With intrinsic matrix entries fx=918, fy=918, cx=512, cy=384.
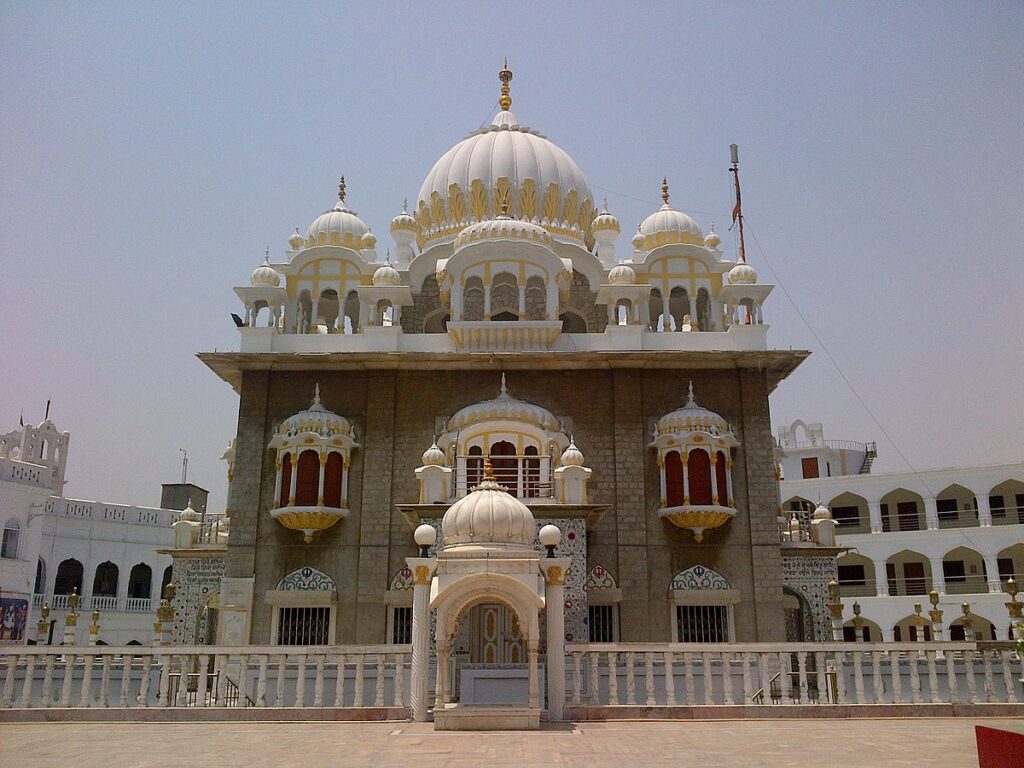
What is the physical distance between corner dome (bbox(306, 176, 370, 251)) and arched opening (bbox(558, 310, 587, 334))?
594cm

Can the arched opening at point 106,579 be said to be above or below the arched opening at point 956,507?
below

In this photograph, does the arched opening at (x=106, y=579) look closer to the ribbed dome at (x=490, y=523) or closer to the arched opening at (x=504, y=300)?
the arched opening at (x=504, y=300)

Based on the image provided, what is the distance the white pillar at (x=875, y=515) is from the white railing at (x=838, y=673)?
2583cm

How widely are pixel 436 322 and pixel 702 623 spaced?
34.7 feet

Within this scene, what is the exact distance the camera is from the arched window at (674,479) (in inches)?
805

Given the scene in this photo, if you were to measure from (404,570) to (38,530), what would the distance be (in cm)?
2124

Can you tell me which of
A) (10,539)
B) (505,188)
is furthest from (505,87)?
(10,539)

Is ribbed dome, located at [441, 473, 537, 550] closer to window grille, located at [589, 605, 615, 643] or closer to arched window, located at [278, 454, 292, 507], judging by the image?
window grille, located at [589, 605, 615, 643]

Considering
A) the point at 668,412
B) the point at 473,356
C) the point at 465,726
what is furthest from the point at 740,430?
the point at 465,726

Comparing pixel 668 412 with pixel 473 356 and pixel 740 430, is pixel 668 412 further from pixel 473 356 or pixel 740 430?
pixel 473 356

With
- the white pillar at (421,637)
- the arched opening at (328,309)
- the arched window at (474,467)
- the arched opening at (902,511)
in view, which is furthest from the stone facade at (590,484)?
the arched opening at (902,511)

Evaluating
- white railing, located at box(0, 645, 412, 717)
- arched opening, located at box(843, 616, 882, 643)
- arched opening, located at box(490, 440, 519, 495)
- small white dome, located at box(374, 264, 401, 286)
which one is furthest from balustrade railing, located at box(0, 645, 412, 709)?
arched opening, located at box(843, 616, 882, 643)

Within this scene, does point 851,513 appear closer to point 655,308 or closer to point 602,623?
point 655,308

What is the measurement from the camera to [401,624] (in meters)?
20.0
